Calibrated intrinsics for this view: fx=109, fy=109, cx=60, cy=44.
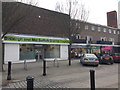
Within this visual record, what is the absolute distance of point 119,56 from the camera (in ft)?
→ 50.9

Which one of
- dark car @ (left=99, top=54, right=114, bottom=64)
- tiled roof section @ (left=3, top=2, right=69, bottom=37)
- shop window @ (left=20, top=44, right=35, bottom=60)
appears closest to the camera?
dark car @ (left=99, top=54, right=114, bottom=64)

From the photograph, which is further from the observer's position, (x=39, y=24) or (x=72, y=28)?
(x=39, y=24)

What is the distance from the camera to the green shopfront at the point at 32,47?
45.5ft

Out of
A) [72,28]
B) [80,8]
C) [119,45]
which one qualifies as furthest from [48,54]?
[119,45]

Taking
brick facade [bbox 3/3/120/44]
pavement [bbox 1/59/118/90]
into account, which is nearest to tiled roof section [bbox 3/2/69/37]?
brick facade [bbox 3/3/120/44]

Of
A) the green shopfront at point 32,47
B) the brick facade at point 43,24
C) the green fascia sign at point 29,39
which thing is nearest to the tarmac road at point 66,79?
the green shopfront at point 32,47

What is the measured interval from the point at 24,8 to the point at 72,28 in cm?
571

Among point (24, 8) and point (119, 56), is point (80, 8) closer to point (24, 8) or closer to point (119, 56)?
point (24, 8)

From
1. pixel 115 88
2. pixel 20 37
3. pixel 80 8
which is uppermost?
pixel 80 8

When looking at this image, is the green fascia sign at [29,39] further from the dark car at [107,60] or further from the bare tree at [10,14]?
the dark car at [107,60]

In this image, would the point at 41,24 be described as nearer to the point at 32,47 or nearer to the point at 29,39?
the point at 29,39

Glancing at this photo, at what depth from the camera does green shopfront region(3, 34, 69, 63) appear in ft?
45.5

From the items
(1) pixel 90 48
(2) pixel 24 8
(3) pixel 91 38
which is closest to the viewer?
(2) pixel 24 8

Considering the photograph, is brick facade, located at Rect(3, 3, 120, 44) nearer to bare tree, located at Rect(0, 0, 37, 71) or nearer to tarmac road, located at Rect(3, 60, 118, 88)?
bare tree, located at Rect(0, 0, 37, 71)
